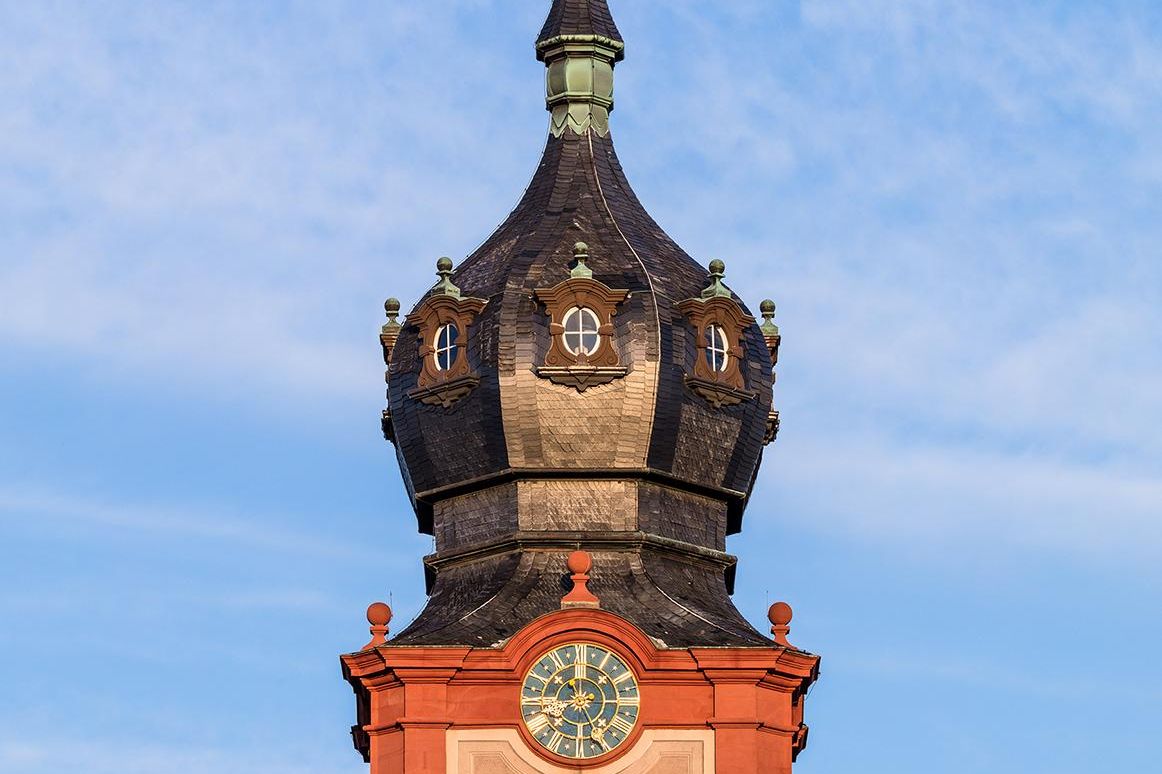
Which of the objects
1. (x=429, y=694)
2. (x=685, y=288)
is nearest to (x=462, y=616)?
(x=429, y=694)

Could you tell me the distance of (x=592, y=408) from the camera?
301 ft

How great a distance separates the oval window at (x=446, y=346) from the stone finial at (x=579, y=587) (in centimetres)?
485

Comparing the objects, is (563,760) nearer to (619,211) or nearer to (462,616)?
(462,616)

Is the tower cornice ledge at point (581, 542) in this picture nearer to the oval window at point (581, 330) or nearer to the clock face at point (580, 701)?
the clock face at point (580, 701)

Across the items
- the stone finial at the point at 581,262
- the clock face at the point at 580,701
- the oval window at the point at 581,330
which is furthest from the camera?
the stone finial at the point at 581,262

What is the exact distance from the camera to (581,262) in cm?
9331

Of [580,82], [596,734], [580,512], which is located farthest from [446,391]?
[580,82]

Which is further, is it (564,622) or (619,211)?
(619,211)

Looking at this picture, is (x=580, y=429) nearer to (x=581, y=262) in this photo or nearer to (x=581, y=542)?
(x=581, y=542)

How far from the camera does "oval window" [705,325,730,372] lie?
3656 inches

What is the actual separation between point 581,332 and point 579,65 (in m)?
7.65

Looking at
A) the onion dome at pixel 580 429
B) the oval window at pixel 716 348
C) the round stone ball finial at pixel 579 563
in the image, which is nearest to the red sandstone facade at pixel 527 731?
the onion dome at pixel 580 429

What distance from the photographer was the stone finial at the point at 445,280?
93.4 m

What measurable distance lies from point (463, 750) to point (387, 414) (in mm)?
8103
